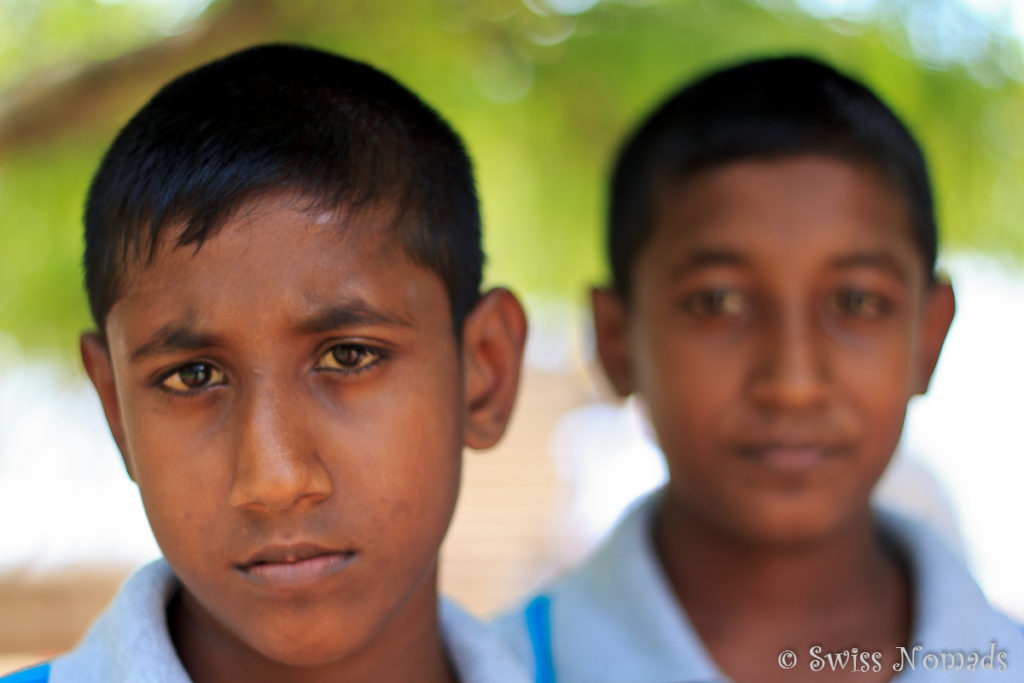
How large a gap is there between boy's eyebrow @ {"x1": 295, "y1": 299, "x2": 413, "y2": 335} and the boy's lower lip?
0.28m

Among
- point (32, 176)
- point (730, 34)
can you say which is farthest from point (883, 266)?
point (32, 176)

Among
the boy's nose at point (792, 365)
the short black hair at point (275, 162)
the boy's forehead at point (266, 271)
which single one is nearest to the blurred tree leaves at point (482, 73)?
the boy's nose at point (792, 365)

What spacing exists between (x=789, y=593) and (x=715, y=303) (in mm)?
542

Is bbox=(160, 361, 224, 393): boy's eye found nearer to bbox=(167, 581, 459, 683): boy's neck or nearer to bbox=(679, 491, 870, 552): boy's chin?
bbox=(167, 581, 459, 683): boy's neck

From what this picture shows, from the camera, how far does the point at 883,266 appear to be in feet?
5.91

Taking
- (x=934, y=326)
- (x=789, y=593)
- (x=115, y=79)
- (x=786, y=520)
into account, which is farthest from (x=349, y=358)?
(x=115, y=79)

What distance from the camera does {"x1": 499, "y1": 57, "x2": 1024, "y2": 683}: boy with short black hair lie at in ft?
5.76

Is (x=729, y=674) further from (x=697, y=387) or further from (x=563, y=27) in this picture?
(x=563, y=27)

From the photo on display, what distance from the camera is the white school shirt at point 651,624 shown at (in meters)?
1.72

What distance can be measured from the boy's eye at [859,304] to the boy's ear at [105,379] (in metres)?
1.16

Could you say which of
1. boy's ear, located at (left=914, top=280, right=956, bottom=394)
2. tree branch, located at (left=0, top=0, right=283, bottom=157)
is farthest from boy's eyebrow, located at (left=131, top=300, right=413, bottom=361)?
tree branch, located at (left=0, top=0, right=283, bottom=157)

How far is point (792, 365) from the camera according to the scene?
1.73m

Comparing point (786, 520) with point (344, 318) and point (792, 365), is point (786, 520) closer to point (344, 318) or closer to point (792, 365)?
point (792, 365)

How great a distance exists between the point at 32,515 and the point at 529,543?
13.6ft
